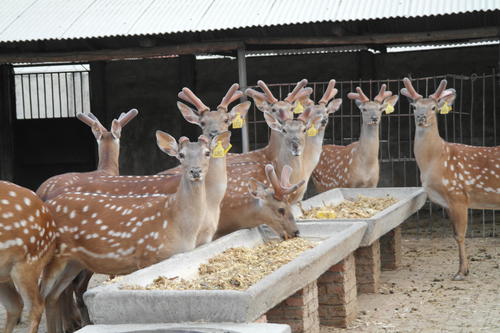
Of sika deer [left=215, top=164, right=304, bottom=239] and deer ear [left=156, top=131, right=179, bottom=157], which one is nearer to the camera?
→ deer ear [left=156, top=131, right=179, bottom=157]

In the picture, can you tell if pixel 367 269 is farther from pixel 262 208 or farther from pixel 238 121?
pixel 238 121

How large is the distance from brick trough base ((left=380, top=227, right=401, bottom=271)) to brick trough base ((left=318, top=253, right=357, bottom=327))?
2498mm

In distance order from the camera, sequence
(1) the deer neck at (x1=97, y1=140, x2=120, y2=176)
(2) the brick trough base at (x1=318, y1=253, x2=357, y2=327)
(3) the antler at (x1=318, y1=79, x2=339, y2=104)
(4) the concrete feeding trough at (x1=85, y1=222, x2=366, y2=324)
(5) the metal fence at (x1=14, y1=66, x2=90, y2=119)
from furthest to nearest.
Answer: (5) the metal fence at (x1=14, y1=66, x2=90, y2=119), (3) the antler at (x1=318, y1=79, x2=339, y2=104), (1) the deer neck at (x1=97, y1=140, x2=120, y2=176), (2) the brick trough base at (x1=318, y1=253, x2=357, y2=327), (4) the concrete feeding trough at (x1=85, y1=222, x2=366, y2=324)

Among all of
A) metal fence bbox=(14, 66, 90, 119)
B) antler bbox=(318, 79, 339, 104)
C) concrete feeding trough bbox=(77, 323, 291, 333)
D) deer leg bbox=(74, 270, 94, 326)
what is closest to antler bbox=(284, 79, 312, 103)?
antler bbox=(318, 79, 339, 104)

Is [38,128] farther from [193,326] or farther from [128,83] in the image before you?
[193,326]

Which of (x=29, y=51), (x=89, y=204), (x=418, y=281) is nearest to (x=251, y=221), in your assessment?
(x=89, y=204)

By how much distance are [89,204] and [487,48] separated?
→ 8.98 m

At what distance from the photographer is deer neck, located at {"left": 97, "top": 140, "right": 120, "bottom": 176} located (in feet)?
29.1

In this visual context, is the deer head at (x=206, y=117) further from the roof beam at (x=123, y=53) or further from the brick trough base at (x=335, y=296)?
the roof beam at (x=123, y=53)

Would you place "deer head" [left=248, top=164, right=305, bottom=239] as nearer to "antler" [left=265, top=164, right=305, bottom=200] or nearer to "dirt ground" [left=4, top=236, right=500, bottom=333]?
"antler" [left=265, top=164, right=305, bottom=200]

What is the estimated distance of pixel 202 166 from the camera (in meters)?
6.43

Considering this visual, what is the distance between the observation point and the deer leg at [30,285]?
5898 mm

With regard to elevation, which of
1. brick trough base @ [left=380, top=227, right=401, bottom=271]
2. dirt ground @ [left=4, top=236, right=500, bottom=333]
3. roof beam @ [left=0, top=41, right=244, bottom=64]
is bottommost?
dirt ground @ [left=4, top=236, right=500, bottom=333]

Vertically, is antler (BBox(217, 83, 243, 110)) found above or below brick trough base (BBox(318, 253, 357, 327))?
above
